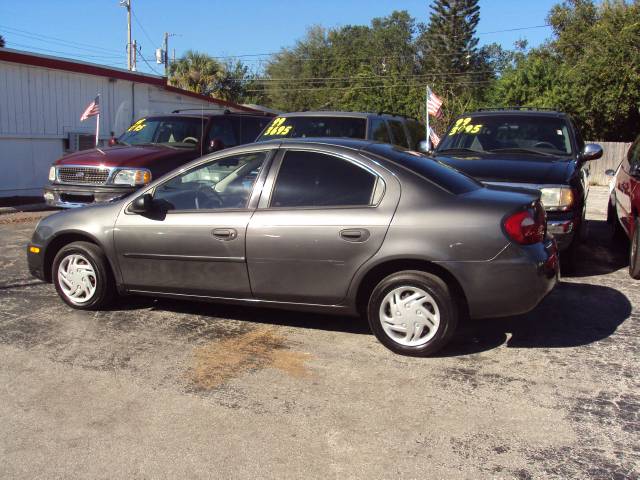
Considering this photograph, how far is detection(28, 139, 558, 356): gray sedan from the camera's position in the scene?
4.40 m

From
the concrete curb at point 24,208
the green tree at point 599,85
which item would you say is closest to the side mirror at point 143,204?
the concrete curb at point 24,208

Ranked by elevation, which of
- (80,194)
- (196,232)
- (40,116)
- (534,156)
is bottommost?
(80,194)

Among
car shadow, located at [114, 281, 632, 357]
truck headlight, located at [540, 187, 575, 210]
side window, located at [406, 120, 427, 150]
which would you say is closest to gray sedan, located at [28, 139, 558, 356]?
car shadow, located at [114, 281, 632, 357]

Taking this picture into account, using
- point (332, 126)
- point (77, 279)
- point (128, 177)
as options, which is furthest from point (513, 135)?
point (77, 279)

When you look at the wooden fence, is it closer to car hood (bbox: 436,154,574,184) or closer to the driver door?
car hood (bbox: 436,154,574,184)

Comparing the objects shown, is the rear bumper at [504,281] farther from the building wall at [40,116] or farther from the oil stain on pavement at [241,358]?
the building wall at [40,116]

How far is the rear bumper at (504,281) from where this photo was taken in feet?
14.2

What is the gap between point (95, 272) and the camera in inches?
216

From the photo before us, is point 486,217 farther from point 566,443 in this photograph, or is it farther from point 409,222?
point 566,443

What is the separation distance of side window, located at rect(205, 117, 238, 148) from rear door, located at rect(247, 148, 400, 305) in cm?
566

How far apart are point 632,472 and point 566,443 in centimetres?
36

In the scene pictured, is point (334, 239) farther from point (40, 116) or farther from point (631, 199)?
point (40, 116)

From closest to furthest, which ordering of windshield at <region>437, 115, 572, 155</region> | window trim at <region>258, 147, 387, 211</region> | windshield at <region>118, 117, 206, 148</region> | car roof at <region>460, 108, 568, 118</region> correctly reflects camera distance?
window trim at <region>258, 147, 387, 211</region> → windshield at <region>437, 115, 572, 155</region> → car roof at <region>460, 108, 568, 118</region> → windshield at <region>118, 117, 206, 148</region>

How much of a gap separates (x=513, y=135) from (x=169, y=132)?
17.9 ft
